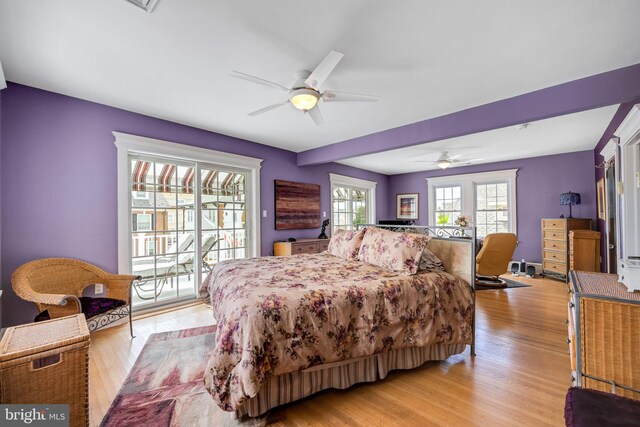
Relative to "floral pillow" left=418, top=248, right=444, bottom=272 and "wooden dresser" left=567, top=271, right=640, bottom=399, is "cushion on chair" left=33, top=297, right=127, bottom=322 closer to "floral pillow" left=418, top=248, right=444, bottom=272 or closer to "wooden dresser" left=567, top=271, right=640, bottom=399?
"floral pillow" left=418, top=248, right=444, bottom=272

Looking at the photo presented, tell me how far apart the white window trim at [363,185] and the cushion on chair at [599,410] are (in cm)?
512

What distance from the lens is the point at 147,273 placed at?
11.6 feet

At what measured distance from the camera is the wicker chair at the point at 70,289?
2.19 meters

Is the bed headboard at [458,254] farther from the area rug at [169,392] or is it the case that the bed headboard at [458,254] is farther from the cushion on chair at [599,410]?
the area rug at [169,392]

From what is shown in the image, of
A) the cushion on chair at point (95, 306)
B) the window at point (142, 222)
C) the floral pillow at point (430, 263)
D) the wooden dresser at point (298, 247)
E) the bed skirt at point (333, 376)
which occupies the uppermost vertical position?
the window at point (142, 222)

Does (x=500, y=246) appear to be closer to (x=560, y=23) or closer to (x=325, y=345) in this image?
(x=560, y=23)

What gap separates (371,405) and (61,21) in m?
3.25

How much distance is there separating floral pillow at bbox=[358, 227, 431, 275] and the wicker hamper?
216 cm

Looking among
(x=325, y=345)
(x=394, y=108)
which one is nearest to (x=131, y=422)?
(x=325, y=345)

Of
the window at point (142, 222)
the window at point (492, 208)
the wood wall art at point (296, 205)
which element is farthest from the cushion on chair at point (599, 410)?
the window at point (492, 208)

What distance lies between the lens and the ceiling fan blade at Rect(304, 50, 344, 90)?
6.02 ft

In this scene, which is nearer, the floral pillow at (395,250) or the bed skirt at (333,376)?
the bed skirt at (333,376)

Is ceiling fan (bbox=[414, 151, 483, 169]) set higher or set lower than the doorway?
higher

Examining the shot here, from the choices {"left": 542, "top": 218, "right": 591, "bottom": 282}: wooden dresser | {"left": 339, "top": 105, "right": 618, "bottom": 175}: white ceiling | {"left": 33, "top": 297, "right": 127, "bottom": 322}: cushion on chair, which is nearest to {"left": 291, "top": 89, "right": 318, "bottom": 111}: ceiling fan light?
{"left": 33, "top": 297, "right": 127, "bottom": 322}: cushion on chair
